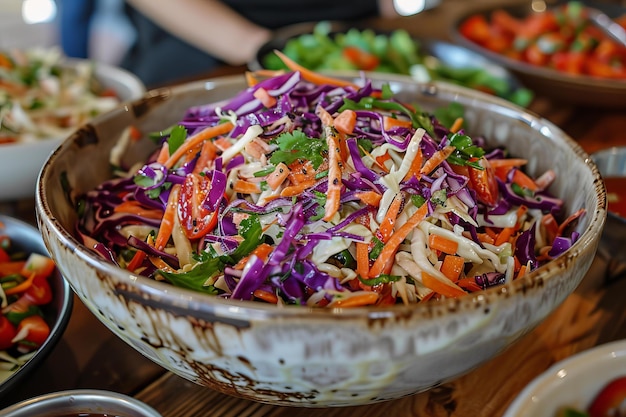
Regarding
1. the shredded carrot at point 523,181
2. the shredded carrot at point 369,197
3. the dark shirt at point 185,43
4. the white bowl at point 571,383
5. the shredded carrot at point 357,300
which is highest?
the shredded carrot at point 369,197

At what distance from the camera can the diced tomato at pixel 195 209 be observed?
103 centimetres

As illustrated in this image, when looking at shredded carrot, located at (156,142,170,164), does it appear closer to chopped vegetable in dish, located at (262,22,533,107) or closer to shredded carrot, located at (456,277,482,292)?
shredded carrot, located at (456,277,482,292)

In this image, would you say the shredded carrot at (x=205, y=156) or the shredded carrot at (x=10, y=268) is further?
the shredded carrot at (x=10, y=268)

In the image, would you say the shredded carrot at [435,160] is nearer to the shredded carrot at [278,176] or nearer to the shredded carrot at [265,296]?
the shredded carrot at [278,176]

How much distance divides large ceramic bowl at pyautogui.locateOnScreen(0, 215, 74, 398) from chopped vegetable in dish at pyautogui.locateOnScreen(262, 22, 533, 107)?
1095 mm

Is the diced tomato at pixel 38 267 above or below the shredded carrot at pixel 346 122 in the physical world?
below

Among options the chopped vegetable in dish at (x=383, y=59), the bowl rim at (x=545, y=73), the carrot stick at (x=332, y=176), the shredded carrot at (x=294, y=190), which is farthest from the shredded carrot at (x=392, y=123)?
the bowl rim at (x=545, y=73)

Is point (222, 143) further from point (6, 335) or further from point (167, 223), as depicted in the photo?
point (6, 335)

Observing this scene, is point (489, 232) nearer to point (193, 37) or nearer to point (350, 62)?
point (350, 62)

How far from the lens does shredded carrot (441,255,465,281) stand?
94 cm

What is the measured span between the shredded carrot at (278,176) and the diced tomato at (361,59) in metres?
1.36

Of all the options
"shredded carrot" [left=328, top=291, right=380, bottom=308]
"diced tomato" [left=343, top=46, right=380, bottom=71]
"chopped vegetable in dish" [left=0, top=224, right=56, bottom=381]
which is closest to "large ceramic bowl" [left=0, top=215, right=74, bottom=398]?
"chopped vegetable in dish" [left=0, top=224, right=56, bottom=381]

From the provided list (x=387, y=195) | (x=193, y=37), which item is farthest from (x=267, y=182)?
(x=193, y=37)

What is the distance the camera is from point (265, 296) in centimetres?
88
